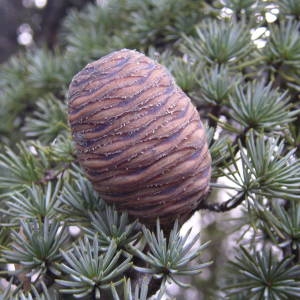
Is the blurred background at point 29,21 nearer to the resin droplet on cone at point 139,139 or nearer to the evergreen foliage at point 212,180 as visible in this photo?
the evergreen foliage at point 212,180

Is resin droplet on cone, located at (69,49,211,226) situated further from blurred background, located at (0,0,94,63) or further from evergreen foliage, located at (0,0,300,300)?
blurred background, located at (0,0,94,63)

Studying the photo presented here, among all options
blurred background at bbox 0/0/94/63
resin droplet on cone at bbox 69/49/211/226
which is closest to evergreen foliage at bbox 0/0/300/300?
resin droplet on cone at bbox 69/49/211/226

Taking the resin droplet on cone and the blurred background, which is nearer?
the resin droplet on cone

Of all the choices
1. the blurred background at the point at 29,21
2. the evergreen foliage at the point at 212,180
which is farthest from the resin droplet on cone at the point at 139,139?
the blurred background at the point at 29,21

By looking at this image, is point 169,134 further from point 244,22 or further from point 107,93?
point 244,22

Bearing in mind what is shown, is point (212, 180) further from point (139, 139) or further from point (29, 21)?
point (29, 21)

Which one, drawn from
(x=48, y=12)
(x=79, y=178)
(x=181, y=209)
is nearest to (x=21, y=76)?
(x=48, y=12)
